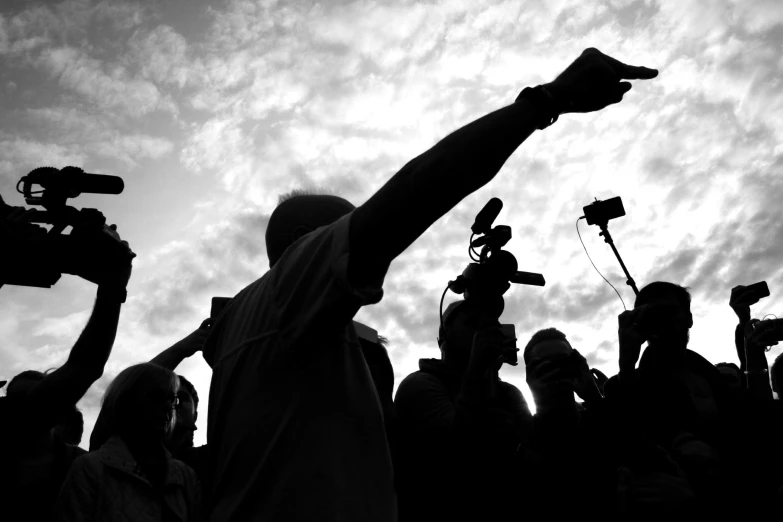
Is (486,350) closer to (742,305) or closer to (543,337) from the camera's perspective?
(543,337)

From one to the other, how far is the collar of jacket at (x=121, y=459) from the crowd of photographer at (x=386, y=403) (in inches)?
0.4

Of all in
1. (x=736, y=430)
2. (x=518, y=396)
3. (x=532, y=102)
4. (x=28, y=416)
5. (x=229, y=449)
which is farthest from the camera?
(x=518, y=396)

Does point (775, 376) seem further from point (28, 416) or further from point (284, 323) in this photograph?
point (28, 416)

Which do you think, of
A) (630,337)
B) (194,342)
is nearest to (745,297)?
(630,337)

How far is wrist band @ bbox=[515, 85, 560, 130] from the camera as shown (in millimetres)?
1534

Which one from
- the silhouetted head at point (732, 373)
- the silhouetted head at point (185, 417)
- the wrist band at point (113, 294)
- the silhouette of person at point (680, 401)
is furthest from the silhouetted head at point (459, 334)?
the silhouetted head at point (732, 373)

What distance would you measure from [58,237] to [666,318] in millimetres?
3381

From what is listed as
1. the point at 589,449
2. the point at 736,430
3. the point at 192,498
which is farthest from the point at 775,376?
the point at 192,498

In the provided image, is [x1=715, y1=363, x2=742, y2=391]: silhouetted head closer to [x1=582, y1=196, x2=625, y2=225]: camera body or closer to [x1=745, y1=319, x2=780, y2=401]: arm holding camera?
[x1=745, y1=319, x2=780, y2=401]: arm holding camera

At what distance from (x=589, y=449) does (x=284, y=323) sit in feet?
8.37

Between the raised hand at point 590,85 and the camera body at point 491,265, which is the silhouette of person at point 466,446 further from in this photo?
the raised hand at point 590,85

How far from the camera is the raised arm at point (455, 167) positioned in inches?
56.6

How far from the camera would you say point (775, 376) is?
15.4ft

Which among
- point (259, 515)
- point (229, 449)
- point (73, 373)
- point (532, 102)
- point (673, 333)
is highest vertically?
point (673, 333)
